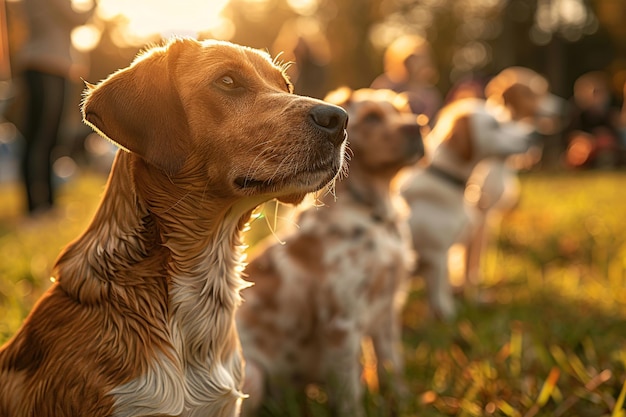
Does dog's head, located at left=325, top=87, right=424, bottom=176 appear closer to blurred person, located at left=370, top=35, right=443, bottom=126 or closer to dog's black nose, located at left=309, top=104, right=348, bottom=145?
dog's black nose, located at left=309, top=104, right=348, bottom=145

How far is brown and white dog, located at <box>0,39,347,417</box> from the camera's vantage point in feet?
6.21

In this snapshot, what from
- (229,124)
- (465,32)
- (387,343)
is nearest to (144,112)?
(229,124)

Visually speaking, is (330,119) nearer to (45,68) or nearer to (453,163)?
(453,163)

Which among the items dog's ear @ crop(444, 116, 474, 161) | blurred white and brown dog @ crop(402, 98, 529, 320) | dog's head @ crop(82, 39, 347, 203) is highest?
dog's head @ crop(82, 39, 347, 203)

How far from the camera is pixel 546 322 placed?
459 cm

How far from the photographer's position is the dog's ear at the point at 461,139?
5.25 meters

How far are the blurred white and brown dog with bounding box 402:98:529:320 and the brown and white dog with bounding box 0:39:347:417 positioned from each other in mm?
3201

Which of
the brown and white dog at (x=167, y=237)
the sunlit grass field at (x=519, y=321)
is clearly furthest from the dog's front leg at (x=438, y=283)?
the brown and white dog at (x=167, y=237)

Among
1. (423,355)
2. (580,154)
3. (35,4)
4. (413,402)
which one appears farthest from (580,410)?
(580,154)

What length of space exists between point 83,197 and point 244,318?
9.32 meters

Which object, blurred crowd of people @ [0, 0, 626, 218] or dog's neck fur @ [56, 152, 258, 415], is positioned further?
blurred crowd of people @ [0, 0, 626, 218]

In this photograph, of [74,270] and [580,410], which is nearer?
[74,270]

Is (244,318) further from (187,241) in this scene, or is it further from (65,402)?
(65,402)

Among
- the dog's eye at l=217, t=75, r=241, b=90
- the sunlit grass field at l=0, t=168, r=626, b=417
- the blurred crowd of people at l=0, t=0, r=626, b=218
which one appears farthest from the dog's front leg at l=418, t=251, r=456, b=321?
the dog's eye at l=217, t=75, r=241, b=90
